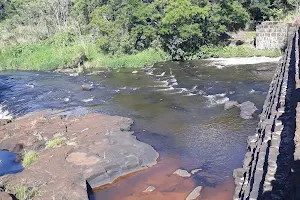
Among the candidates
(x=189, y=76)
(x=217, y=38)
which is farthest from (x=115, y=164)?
(x=217, y=38)

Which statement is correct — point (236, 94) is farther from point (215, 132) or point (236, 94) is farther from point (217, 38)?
point (217, 38)

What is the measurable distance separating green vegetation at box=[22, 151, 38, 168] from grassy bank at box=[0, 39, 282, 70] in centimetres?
2074

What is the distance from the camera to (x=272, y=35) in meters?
33.7

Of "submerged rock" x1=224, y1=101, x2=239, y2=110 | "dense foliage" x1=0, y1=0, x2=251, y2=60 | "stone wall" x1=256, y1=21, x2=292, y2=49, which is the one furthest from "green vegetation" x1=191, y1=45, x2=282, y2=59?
"submerged rock" x1=224, y1=101, x2=239, y2=110

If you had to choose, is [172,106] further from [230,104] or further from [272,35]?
[272,35]

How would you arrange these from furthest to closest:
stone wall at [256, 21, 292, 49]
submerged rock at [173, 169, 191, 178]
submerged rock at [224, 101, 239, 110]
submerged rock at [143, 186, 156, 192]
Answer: stone wall at [256, 21, 292, 49], submerged rock at [224, 101, 239, 110], submerged rock at [173, 169, 191, 178], submerged rock at [143, 186, 156, 192]

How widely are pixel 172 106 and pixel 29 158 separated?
9.60 metres

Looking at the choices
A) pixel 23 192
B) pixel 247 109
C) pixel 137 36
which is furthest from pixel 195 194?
pixel 137 36

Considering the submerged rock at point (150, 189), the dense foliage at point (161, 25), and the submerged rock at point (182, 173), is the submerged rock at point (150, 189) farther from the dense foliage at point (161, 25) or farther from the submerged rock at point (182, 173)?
the dense foliage at point (161, 25)

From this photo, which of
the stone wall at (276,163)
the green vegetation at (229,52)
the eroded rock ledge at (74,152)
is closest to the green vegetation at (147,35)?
the green vegetation at (229,52)

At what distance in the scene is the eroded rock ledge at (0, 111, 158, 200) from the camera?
12.9m

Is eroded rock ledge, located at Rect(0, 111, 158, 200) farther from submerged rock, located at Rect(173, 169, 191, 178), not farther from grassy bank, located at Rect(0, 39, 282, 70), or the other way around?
grassy bank, located at Rect(0, 39, 282, 70)

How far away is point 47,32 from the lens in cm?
5016

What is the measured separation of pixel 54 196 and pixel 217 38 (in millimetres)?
29979
